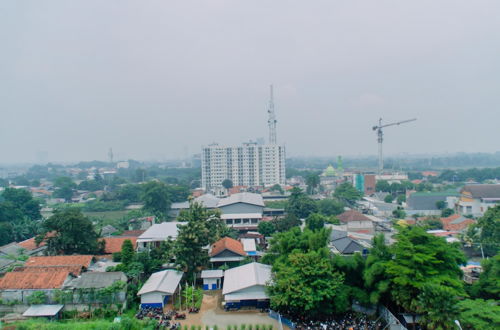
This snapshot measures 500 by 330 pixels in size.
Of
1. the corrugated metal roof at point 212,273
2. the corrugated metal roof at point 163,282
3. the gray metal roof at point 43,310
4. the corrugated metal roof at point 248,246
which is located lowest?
the gray metal roof at point 43,310

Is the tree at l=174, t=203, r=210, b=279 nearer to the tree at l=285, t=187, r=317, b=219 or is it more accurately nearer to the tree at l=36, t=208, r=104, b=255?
the tree at l=36, t=208, r=104, b=255

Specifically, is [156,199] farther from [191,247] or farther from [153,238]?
[191,247]

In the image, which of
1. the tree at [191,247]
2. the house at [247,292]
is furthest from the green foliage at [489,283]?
the tree at [191,247]

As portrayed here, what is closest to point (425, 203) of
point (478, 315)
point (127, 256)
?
point (478, 315)

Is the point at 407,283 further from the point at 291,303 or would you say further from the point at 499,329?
the point at 291,303

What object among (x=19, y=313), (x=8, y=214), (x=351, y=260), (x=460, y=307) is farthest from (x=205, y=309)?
(x=8, y=214)

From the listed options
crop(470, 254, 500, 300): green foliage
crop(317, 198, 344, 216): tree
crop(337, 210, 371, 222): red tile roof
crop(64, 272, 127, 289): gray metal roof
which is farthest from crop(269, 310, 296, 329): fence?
crop(317, 198, 344, 216): tree

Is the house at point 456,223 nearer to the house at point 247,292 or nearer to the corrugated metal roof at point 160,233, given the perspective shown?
the house at point 247,292
